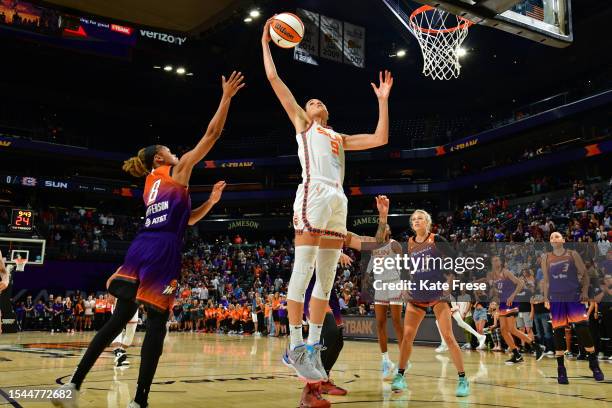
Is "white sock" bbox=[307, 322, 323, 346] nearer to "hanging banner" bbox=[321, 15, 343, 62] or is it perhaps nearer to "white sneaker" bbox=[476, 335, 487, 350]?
"white sneaker" bbox=[476, 335, 487, 350]

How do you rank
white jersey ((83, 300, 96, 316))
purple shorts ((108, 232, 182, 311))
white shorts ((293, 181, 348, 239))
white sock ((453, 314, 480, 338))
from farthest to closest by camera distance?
white jersey ((83, 300, 96, 316)) < white sock ((453, 314, 480, 338)) < white shorts ((293, 181, 348, 239)) < purple shorts ((108, 232, 182, 311))

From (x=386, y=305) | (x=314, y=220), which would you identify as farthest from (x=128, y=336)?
(x=314, y=220)

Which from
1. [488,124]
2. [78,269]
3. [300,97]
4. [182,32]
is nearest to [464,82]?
[488,124]

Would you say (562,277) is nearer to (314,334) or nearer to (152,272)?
(314,334)

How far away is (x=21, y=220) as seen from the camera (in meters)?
23.4

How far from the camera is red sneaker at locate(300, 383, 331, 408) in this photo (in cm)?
410

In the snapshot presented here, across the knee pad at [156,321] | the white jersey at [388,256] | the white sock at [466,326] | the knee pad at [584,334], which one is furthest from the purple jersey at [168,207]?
the white sock at [466,326]

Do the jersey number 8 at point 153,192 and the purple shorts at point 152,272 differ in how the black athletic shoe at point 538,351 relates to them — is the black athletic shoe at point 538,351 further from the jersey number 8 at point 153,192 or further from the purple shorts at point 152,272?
the jersey number 8 at point 153,192

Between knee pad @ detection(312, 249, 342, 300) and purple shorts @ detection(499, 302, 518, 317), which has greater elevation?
knee pad @ detection(312, 249, 342, 300)

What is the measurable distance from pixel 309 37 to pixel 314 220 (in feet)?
84.7

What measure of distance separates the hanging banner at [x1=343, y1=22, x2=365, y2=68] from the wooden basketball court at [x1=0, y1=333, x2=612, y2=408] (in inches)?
912

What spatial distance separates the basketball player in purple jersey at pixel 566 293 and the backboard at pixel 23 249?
21256mm

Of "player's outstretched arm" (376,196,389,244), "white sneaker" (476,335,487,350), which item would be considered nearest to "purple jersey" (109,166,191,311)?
"player's outstretched arm" (376,196,389,244)

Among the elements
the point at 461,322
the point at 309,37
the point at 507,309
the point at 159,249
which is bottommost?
the point at 461,322
